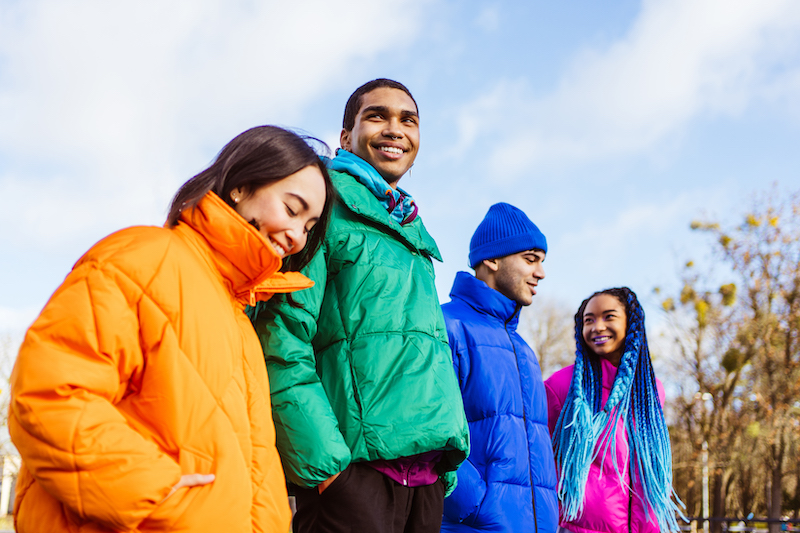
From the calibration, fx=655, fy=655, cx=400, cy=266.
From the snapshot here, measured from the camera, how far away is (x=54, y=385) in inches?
54.9

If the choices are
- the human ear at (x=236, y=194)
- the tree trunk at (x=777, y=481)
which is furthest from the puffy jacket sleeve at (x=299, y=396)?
the tree trunk at (x=777, y=481)

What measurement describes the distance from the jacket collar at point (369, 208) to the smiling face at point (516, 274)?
147 cm

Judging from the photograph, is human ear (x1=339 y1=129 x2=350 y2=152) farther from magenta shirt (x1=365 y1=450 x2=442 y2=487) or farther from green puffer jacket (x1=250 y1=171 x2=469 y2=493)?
magenta shirt (x1=365 y1=450 x2=442 y2=487)

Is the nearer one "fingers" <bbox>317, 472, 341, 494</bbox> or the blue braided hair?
"fingers" <bbox>317, 472, 341, 494</bbox>

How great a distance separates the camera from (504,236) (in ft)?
13.7

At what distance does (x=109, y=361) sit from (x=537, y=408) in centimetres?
257

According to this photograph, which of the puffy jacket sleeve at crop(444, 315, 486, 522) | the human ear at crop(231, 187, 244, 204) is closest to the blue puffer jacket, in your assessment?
the puffy jacket sleeve at crop(444, 315, 486, 522)

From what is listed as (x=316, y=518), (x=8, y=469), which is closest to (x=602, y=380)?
(x=316, y=518)

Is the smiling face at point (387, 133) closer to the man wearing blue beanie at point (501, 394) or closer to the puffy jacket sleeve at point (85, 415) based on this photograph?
the man wearing blue beanie at point (501, 394)

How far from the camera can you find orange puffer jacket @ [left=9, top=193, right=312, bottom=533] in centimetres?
141

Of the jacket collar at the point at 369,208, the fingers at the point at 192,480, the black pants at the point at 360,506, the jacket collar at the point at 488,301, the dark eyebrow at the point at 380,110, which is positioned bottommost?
the black pants at the point at 360,506

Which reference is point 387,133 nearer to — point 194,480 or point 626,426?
point 194,480

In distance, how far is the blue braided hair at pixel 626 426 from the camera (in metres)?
3.87

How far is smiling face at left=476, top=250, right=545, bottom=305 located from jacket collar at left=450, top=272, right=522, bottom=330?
139 mm
